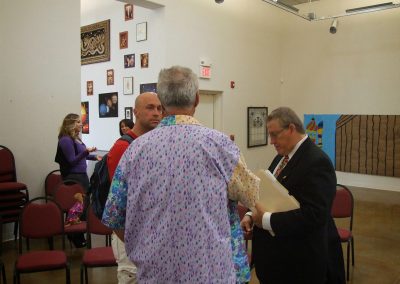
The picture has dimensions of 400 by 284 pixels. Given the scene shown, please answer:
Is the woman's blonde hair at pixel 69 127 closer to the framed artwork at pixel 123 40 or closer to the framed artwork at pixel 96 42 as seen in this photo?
the framed artwork at pixel 123 40

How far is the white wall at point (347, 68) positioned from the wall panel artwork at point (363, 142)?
0.16 m

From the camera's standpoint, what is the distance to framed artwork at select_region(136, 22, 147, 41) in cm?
662

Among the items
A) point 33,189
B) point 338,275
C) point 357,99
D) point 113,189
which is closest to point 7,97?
point 33,189

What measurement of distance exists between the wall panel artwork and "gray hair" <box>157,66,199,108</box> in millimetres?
7534

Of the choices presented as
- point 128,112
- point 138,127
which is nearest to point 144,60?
point 128,112

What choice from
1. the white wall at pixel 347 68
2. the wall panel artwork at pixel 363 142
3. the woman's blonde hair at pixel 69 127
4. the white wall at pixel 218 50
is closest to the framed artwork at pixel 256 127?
the white wall at pixel 218 50

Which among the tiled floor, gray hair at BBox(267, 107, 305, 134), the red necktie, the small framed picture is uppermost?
the small framed picture

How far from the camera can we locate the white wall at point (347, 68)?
25.5 feet

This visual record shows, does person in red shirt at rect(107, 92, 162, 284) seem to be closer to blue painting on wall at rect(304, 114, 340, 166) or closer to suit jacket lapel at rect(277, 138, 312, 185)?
suit jacket lapel at rect(277, 138, 312, 185)

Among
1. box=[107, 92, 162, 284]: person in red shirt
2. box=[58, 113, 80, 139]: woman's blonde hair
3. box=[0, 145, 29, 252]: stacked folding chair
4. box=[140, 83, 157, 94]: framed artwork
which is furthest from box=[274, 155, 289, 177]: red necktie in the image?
box=[140, 83, 157, 94]: framed artwork

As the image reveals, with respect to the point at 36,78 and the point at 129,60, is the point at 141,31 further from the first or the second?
the point at 36,78

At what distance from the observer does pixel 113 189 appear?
54.3 inches

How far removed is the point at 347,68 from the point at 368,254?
16.7 ft

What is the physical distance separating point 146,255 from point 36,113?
166 inches
